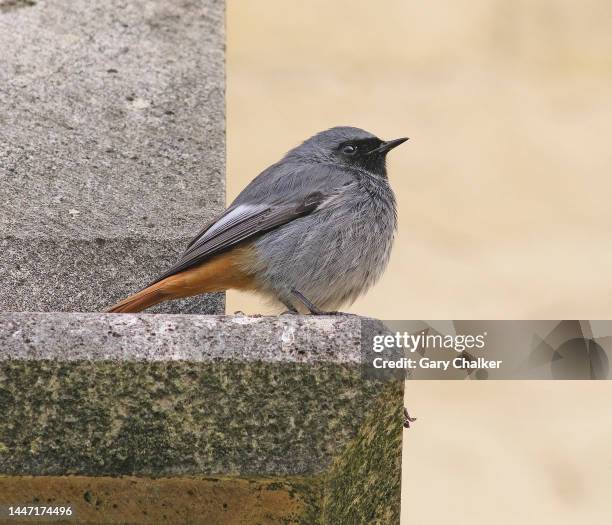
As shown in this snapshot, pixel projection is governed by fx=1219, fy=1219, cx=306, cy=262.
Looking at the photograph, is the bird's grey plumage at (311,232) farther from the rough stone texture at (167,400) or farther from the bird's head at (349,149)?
the rough stone texture at (167,400)

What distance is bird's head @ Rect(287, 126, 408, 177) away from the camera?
5340mm

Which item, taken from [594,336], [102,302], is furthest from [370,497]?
[102,302]

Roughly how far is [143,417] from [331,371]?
0.38 metres

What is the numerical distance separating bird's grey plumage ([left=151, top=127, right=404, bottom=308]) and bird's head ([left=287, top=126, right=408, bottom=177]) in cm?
35

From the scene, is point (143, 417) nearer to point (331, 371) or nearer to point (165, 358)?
point (165, 358)

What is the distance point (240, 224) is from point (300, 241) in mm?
232

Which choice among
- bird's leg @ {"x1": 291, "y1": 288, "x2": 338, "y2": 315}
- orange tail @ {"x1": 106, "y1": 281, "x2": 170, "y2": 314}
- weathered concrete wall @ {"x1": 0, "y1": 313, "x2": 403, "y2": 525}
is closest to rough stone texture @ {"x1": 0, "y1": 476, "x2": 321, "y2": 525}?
weathered concrete wall @ {"x1": 0, "y1": 313, "x2": 403, "y2": 525}

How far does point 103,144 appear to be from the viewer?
4.23 meters

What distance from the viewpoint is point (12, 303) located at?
357cm

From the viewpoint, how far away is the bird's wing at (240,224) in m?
3.88

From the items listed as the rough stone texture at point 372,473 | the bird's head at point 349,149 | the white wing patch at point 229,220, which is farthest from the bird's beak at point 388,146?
the rough stone texture at point 372,473

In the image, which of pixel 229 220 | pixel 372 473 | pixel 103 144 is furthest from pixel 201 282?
pixel 372 473

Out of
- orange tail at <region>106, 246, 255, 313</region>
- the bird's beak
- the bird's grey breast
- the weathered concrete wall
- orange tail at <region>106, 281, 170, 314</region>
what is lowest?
the weathered concrete wall

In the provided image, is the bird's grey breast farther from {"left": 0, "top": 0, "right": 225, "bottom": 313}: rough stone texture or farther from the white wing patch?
{"left": 0, "top": 0, "right": 225, "bottom": 313}: rough stone texture
